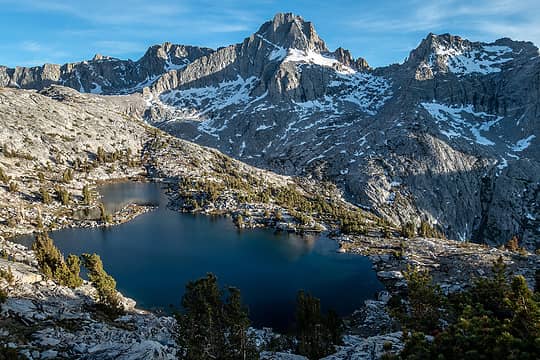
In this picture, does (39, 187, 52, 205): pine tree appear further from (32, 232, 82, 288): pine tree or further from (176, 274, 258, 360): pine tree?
(176, 274, 258, 360): pine tree

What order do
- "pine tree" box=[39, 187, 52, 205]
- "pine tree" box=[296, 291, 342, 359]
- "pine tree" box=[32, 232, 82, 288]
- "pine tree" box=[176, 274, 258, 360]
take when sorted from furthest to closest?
"pine tree" box=[39, 187, 52, 205]
"pine tree" box=[32, 232, 82, 288]
"pine tree" box=[296, 291, 342, 359]
"pine tree" box=[176, 274, 258, 360]

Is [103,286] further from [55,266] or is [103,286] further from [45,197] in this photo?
[45,197]

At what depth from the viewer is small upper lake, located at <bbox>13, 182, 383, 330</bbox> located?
2270 inches

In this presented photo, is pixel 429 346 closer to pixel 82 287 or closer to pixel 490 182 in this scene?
pixel 82 287

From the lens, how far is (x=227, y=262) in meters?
73.8

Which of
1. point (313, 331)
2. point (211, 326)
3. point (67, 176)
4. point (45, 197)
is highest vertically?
point (67, 176)

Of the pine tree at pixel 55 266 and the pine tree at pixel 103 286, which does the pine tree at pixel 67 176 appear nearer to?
the pine tree at pixel 55 266

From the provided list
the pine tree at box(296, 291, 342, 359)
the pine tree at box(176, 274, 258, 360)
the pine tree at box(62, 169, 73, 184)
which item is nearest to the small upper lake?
the pine tree at box(296, 291, 342, 359)

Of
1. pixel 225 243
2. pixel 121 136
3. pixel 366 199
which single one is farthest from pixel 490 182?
pixel 121 136

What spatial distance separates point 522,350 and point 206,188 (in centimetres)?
11537

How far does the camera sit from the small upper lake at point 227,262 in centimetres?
5766

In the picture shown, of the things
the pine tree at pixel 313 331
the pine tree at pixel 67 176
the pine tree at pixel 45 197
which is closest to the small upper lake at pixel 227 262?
the pine tree at pixel 313 331

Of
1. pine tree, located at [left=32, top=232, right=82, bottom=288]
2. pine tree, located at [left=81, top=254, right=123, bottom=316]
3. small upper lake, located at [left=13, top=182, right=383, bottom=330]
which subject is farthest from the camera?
small upper lake, located at [left=13, top=182, right=383, bottom=330]

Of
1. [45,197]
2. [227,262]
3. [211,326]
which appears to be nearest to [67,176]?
[45,197]
